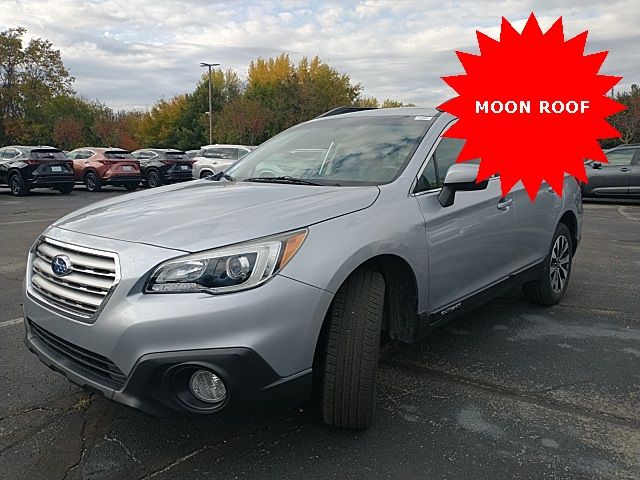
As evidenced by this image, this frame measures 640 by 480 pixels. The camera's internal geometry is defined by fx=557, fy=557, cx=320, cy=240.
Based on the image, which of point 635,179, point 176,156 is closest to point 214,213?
point 635,179

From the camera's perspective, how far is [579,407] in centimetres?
297

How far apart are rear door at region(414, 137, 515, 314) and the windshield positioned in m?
0.20

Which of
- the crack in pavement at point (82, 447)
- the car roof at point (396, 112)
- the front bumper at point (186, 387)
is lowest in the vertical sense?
the crack in pavement at point (82, 447)

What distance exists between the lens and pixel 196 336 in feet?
6.95

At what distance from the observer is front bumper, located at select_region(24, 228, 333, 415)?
212 centimetres

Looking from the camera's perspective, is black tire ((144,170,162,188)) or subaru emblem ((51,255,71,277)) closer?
subaru emblem ((51,255,71,277))

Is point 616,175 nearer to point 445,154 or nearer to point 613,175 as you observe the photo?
point 613,175

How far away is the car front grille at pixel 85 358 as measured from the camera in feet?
7.41

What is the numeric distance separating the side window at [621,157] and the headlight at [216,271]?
1441 centimetres

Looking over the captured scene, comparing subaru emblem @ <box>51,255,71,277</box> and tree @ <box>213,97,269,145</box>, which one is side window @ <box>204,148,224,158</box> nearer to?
subaru emblem @ <box>51,255,71,277</box>

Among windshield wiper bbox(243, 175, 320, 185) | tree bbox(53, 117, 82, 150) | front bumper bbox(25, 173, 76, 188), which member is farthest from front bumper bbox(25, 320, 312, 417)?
tree bbox(53, 117, 82, 150)

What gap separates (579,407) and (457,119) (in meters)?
1.92

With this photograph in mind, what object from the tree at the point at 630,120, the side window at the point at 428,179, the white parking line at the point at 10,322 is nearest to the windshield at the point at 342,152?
the side window at the point at 428,179

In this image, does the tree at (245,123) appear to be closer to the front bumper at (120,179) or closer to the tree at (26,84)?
the tree at (26,84)
